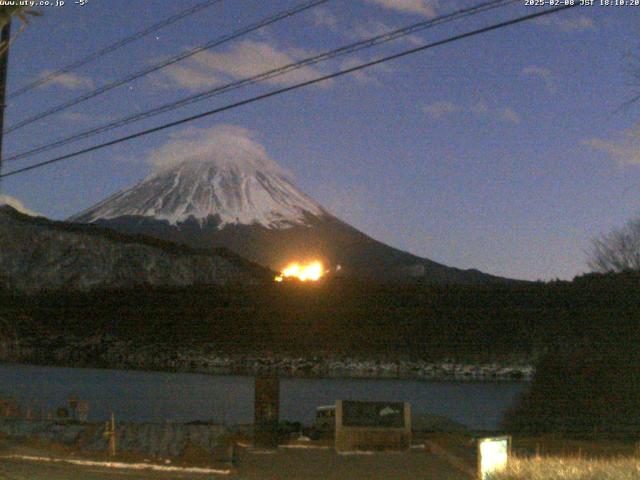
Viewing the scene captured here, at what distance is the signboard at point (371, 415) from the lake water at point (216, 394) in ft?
70.6

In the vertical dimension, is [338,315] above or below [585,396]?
above

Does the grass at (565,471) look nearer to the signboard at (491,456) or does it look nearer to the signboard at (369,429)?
the signboard at (491,456)

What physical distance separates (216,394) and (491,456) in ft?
182

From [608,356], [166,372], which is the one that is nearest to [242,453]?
[608,356]

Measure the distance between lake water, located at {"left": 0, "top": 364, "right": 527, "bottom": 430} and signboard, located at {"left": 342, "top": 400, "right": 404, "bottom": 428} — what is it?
70.6 feet

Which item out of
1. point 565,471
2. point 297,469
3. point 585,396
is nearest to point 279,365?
point 585,396

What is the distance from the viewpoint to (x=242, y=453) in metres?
21.0

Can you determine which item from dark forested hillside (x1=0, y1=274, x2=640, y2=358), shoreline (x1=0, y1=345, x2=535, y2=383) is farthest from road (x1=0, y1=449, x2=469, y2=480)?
shoreline (x1=0, y1=345, x2=535, y2=383)

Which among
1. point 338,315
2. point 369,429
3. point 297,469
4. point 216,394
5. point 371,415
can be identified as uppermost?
point 338,315

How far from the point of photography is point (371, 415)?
21125mm

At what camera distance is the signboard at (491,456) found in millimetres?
11938

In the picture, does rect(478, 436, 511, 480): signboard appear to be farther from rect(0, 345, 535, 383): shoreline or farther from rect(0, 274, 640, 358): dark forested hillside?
rect(0, 345, 535, 383): shoreline

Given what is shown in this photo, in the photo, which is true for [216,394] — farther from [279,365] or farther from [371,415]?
[371,415]

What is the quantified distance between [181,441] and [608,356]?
64.7 feet
